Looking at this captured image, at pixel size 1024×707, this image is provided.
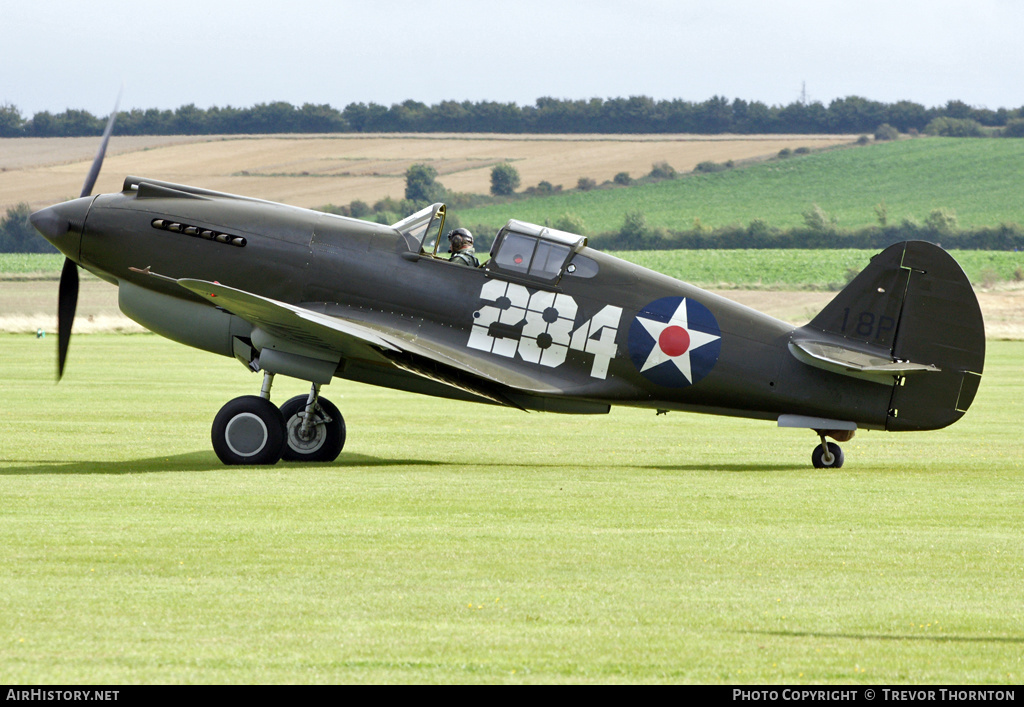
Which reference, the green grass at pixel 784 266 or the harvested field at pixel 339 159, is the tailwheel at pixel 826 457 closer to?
the green grass at pixel 784 266

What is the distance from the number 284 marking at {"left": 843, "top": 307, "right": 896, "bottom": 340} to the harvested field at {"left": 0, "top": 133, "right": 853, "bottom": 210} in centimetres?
A: 6267

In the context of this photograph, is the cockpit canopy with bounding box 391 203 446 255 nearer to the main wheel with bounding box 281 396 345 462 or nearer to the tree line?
the main wheel with bounding box 281 396 345 462

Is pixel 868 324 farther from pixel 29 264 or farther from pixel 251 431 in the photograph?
pixel 29 264

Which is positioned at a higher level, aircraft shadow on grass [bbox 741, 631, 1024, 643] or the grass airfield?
aircraft shadow on grass [bbox 741, 631, 1024, 643]

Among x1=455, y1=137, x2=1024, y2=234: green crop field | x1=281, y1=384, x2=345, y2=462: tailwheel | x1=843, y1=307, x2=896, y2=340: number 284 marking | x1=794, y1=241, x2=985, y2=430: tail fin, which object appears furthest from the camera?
x1=455, y1=137, x2=1024, y2=234: green crop field

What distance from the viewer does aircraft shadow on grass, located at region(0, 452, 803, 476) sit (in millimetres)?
12151

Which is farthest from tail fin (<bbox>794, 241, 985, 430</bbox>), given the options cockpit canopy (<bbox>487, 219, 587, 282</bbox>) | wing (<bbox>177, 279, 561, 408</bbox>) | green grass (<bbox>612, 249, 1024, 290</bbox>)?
green grass (<bbox>612, 249, 1024, 290</bbox>)

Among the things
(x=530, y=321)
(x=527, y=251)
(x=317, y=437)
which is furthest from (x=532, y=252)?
(x=317, y=437)

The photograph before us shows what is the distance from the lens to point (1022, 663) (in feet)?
18.0

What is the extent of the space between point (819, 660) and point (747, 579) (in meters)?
1.81

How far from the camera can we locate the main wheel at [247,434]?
12.7 metres

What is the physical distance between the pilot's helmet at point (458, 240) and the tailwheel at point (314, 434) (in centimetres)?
218

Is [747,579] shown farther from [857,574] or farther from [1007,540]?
[1007,540]

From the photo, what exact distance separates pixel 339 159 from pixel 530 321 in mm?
82092
